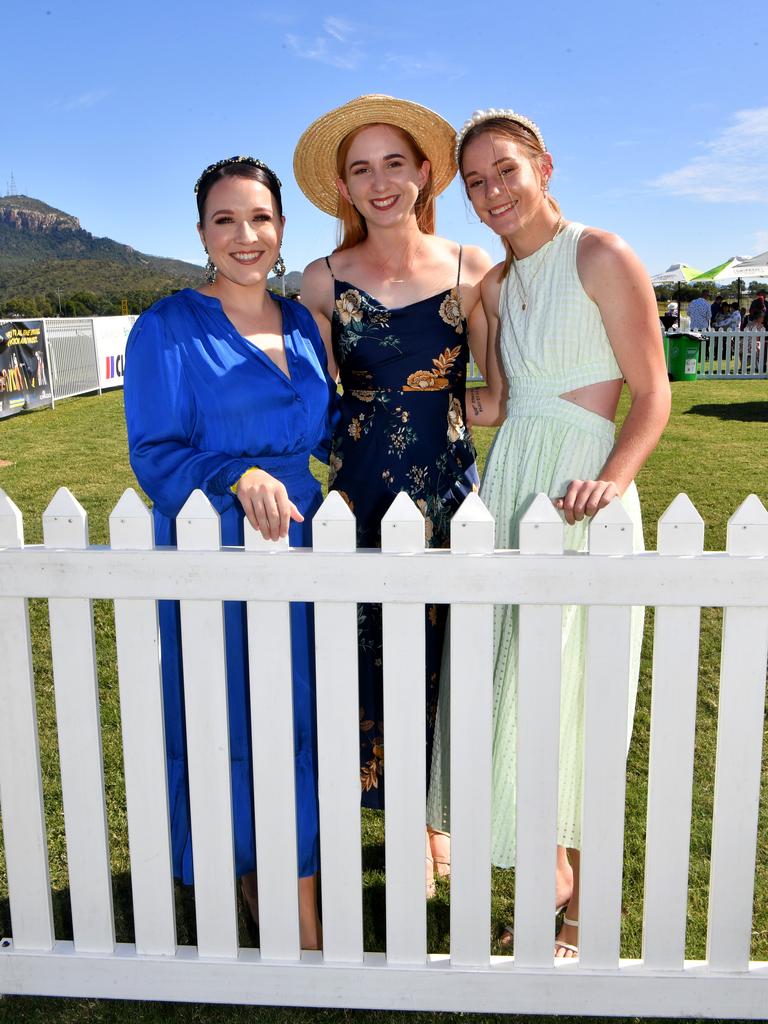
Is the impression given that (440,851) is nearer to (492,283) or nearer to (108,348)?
(492,283)

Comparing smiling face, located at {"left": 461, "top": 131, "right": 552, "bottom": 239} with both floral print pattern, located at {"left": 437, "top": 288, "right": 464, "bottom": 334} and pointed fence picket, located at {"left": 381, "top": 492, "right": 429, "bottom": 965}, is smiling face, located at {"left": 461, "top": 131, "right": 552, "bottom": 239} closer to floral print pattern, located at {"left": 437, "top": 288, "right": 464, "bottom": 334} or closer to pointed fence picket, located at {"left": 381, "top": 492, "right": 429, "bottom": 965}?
floral print pattern, located at {"left": 437, "top": 288, "right": 464, "bottom": 334}

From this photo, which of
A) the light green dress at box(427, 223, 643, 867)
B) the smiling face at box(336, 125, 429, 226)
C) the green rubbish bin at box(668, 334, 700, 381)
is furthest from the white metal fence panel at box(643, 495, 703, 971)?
the green rubbish bin at box(668, 334, 700, 381)

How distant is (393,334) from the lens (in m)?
2.54

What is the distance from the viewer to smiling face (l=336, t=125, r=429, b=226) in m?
2.51

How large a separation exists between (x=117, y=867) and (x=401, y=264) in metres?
2.14

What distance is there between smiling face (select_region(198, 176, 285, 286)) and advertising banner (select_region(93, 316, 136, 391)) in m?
18.5

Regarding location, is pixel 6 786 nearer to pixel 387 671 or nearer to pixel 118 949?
pixel 118 949

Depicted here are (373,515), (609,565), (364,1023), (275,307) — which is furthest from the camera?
(373,515)

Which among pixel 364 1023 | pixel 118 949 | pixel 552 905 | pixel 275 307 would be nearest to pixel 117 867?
pixel 118 949

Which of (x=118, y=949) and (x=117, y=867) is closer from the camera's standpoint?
(x=118, y=949)

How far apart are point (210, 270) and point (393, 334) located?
55cm

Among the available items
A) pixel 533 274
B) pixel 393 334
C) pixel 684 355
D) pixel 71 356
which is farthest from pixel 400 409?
pixel 684 355

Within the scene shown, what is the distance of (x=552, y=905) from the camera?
2.05 m

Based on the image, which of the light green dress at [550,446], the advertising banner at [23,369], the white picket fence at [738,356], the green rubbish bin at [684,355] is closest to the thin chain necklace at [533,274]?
the light green dress at [550,446]
